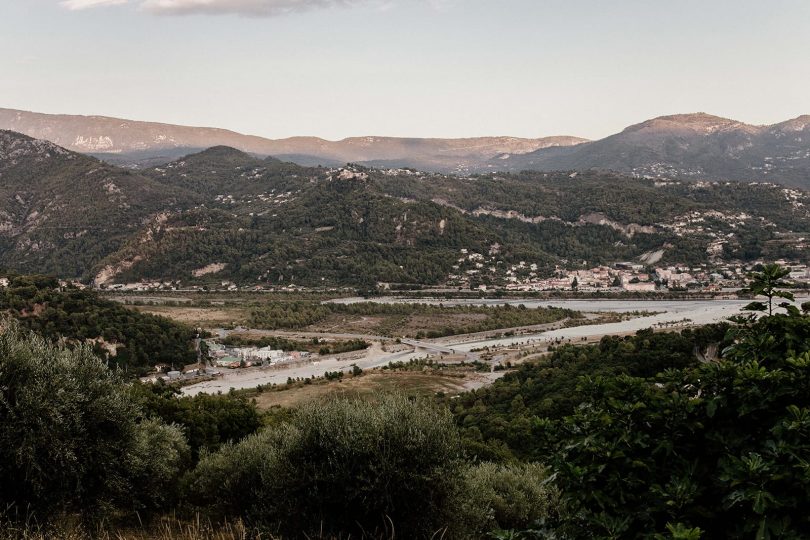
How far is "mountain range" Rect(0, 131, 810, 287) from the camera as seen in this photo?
112312 millimetres

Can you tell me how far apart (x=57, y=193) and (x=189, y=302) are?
8275 cm

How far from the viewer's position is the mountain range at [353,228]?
112 metres

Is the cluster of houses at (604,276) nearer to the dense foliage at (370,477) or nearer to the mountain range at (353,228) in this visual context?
the mountain range at (353,228)

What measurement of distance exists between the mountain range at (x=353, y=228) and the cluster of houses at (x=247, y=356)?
49564mm

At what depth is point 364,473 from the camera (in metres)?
9.01

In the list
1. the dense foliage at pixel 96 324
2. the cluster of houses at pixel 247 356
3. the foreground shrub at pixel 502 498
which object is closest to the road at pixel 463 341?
the cluster of houses at pixel 247 356

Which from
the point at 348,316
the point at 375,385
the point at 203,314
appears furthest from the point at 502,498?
the point at 203,314

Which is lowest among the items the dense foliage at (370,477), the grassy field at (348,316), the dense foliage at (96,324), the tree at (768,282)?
the grassy field at (348,316)

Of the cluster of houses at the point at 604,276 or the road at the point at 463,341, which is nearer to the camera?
the road at the point at 463,341

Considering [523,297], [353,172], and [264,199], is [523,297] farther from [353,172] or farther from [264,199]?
[264,199]

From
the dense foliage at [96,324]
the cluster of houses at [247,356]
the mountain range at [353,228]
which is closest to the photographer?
the dense foliage at [96,324]

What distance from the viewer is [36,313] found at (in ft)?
147

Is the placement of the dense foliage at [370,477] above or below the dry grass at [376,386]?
above

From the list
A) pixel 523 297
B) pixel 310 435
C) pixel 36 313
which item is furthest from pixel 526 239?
pixel 310 435
